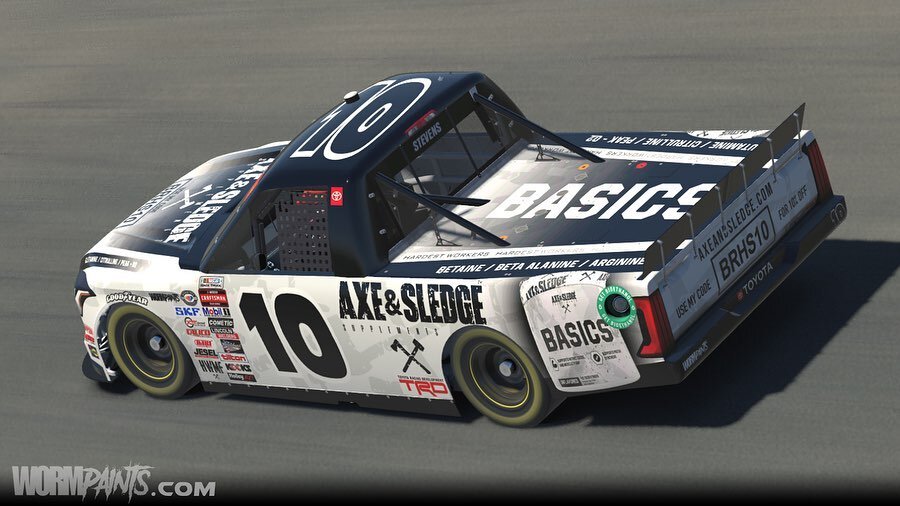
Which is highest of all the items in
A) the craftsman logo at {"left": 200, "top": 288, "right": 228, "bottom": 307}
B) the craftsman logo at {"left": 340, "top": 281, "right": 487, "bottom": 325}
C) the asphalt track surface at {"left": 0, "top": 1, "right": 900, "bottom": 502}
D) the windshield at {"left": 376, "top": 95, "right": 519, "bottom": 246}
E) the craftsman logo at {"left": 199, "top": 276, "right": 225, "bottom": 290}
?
the windshield at {"left": 376, "top": 95, "right": 519, "bottom": 246}

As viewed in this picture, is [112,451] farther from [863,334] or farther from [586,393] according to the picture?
[863,334]

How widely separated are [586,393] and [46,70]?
39.2 ft

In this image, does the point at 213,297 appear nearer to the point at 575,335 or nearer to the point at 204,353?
the point at 204,353

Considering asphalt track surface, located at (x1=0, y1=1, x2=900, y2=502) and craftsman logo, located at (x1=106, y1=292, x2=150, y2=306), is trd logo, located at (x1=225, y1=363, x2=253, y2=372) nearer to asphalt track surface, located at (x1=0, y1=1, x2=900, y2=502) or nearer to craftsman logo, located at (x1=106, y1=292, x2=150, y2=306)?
asphalt track surface, located at (x1=0, y1=1, x2=900, y2=502)

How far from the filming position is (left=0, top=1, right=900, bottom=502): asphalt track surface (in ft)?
26.7

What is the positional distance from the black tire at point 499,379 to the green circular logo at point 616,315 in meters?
0.57

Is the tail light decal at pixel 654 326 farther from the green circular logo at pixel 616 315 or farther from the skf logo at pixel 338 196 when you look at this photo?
A: the skf logo at pixel 338 196

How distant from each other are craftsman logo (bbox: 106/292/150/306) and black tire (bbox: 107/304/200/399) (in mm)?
51

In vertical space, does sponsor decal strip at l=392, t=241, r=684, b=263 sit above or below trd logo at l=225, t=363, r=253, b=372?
above

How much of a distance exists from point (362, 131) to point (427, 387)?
169 centimetres

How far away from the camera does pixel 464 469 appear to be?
→ 323 inches

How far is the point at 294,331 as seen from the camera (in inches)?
347

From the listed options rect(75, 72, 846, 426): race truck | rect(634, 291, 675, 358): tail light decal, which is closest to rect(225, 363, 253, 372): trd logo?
rect(75, 72, 846, 426): race truck

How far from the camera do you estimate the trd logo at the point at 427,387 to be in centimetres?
848
